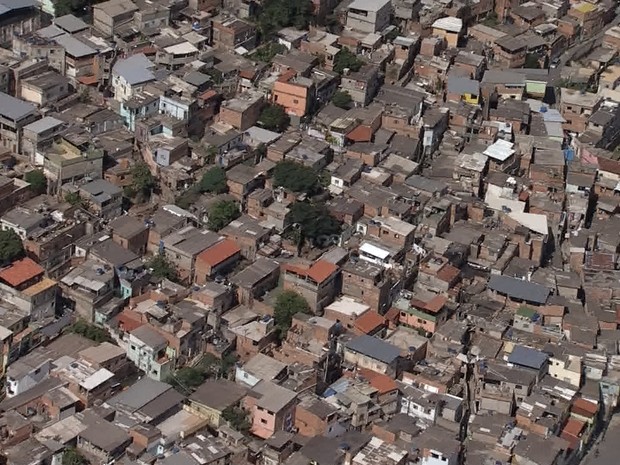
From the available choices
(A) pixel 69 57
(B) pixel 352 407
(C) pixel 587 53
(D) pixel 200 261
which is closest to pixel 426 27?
(C) pixel 587 53

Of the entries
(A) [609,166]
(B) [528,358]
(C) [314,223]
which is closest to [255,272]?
(C) [314,223]

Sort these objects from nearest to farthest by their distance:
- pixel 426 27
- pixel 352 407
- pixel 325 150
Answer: pixel 352 407 → pixel 325 150 → pixel 426 27

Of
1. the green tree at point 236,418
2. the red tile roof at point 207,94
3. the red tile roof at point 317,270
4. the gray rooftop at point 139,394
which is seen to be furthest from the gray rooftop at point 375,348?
the red tile roof at point 207,94

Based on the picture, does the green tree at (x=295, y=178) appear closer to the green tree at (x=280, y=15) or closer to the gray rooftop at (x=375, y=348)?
the gray rooftop at (x=375, y=348)

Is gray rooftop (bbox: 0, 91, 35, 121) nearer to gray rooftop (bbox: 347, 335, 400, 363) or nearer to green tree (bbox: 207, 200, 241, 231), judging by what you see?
green tree (bbox: 207, 200, 241, 231)

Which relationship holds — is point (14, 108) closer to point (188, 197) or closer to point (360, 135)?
point (188, 197)

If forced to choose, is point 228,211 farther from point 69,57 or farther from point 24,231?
point 69,57

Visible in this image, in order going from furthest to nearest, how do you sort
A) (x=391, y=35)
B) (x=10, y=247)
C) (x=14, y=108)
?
1. (x=391, y=35)
2. (x=14, y=108)
3. (x=10, y=247)

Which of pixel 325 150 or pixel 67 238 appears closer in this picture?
pixel 67 238
